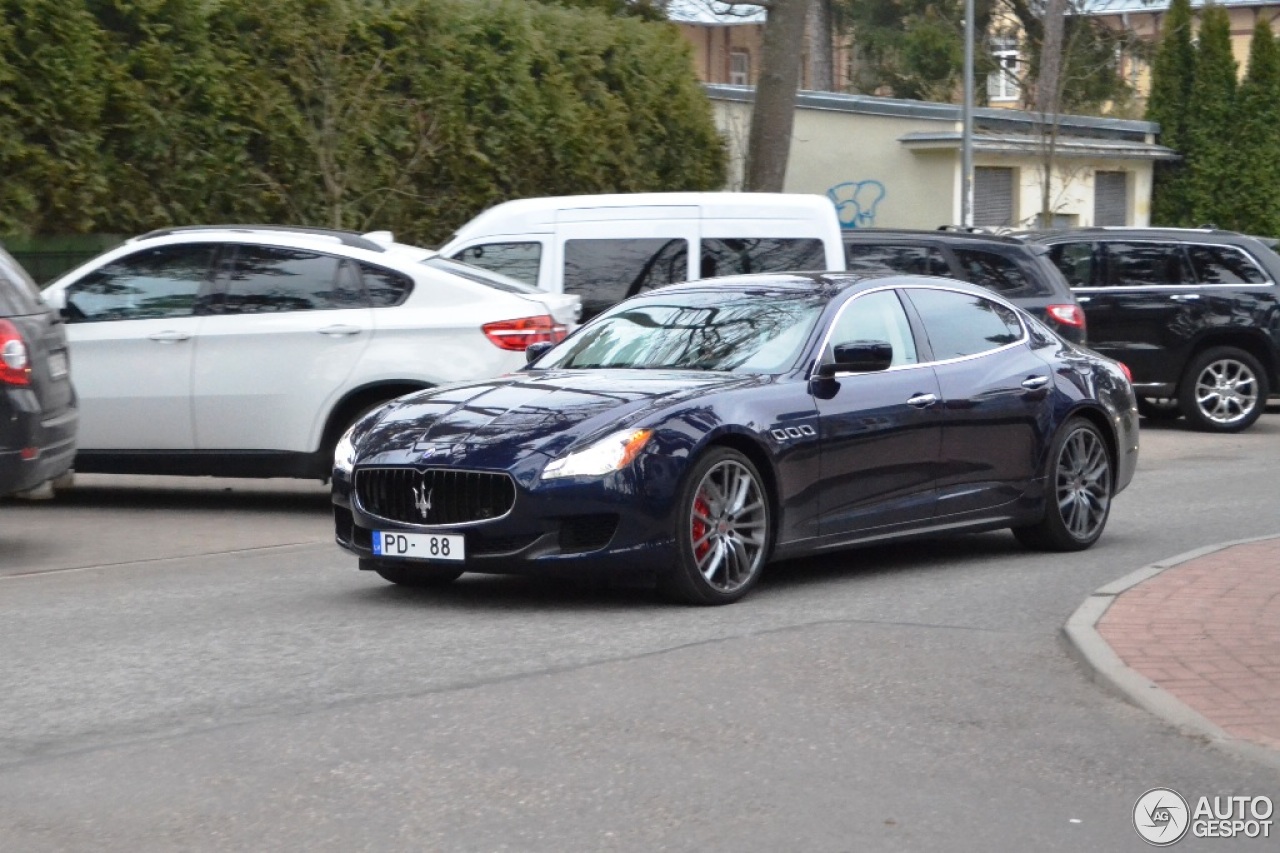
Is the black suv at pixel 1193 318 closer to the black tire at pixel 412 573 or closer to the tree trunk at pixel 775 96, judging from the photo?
the tree trunk at pixel 775 96

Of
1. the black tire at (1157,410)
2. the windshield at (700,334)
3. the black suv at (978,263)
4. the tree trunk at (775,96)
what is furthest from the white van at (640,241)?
the tree trunk at (775,96)

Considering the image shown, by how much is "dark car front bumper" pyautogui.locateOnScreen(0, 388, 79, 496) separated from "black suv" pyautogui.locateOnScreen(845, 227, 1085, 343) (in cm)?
881

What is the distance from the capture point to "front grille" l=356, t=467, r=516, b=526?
8422 mm

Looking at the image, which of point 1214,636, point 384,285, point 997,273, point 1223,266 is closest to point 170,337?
point 384,285

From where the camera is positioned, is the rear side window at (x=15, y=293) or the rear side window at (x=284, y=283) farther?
the rear side window at (x=284, y=283)

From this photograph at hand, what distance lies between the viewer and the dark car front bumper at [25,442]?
9914 millimetres

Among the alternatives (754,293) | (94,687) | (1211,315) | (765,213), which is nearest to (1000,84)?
(1211,315)

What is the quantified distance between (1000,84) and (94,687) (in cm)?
5745

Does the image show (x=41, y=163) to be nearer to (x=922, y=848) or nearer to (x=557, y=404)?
(x=557, y=404)

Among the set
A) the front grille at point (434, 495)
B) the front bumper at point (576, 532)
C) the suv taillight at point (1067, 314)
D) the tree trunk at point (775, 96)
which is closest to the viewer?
the front bumper at point (576, 532)

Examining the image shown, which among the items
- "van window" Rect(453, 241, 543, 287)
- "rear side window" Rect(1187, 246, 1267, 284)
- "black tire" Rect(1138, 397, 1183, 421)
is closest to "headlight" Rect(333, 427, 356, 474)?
"van window" Rect(453, 241, 543, 287)

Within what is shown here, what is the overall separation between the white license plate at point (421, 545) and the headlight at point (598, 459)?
0.52 meters

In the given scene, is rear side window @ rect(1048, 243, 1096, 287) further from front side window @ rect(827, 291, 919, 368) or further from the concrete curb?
the concrete curb

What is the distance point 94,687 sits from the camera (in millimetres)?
6992
